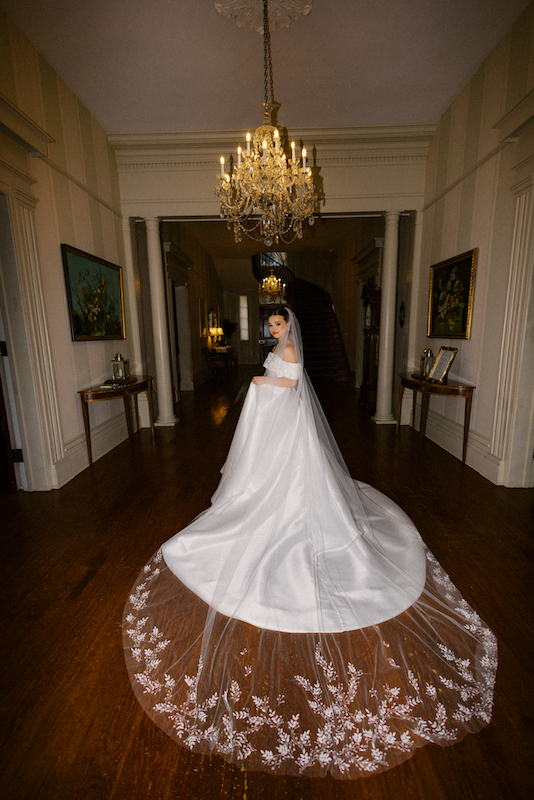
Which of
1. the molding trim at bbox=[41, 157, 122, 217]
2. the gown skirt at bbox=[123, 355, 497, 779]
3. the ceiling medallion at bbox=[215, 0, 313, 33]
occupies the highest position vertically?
the ceiling medallion at bbox=[215, 0, 313, 33]

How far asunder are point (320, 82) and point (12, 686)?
5.63 metres

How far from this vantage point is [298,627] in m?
1.83

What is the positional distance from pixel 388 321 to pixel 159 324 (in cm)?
368

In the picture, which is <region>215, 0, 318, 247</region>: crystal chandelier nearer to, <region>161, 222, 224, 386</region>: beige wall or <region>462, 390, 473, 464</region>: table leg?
<region>462, 390, 473, 464</region>: table leg

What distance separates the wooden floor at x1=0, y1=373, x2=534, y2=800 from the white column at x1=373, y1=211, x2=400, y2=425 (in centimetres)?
165

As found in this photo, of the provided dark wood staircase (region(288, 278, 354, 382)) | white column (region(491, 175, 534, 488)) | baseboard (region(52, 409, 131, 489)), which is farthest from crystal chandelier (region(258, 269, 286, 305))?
white column (region(491, 175, 534, 488))

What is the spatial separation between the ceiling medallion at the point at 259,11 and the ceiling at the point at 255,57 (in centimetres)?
6

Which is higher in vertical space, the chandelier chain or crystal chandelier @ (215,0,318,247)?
the chandelier chain

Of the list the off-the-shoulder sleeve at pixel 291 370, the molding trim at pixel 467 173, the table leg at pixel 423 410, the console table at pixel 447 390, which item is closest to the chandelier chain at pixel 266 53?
the molding trim at pixel 467 173

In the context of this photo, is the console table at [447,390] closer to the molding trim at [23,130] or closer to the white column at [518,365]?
the white column at [518,365]

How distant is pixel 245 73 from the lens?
3.86m

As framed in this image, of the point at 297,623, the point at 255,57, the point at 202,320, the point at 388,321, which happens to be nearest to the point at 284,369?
the point at 297,623

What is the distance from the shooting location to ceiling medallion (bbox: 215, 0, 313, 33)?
296cm

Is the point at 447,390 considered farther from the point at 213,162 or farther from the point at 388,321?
the point at 213,162
